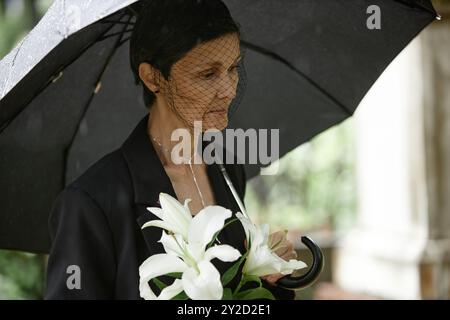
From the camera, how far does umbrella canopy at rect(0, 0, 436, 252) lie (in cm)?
→ 261

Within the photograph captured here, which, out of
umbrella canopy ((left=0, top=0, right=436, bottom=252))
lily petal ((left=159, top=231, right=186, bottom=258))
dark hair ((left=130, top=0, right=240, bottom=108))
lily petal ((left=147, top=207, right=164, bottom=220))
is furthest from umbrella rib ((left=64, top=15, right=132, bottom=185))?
lily petal ((left=159, top=231, right=186, bottom=258))

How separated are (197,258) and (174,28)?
622 millimetres

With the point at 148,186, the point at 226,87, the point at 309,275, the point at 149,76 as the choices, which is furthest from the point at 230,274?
the point at 149,76

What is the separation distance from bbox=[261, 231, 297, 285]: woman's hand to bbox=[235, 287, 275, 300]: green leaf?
→ 8cm

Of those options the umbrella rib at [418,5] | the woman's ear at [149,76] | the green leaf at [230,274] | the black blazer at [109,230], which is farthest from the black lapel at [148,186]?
the umbrella rib at [418,5]

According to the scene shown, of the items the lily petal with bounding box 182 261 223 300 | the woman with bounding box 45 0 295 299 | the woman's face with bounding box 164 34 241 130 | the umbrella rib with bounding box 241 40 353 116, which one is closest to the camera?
the lily petal with bounding box 182 261 223 300

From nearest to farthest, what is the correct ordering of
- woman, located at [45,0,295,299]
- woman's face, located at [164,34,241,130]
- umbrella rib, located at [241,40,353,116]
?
woman, located at [45,0,295,299]
woman's face, located at [164,34,241,130]
umbrella rib, located at [241,40,353,116]

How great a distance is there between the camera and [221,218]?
6.77ft

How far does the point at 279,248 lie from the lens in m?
2.34

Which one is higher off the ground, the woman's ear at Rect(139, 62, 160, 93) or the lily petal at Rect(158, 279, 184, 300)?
the woman's ear at Rect(139, 62, 160, 93)

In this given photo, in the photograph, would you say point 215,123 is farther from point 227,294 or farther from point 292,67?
point 292,67

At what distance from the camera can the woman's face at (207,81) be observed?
2357mm

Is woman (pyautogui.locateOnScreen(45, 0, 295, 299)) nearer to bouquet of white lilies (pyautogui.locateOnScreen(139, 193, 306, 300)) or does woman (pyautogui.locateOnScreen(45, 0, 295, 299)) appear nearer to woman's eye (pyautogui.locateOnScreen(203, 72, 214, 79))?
woman's eye (pyautogui.locateOnScreen(203, 72, 214, 79))

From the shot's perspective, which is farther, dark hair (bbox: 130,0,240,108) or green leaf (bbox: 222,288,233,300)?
dark hair (bbox: 130,0,240,108)
